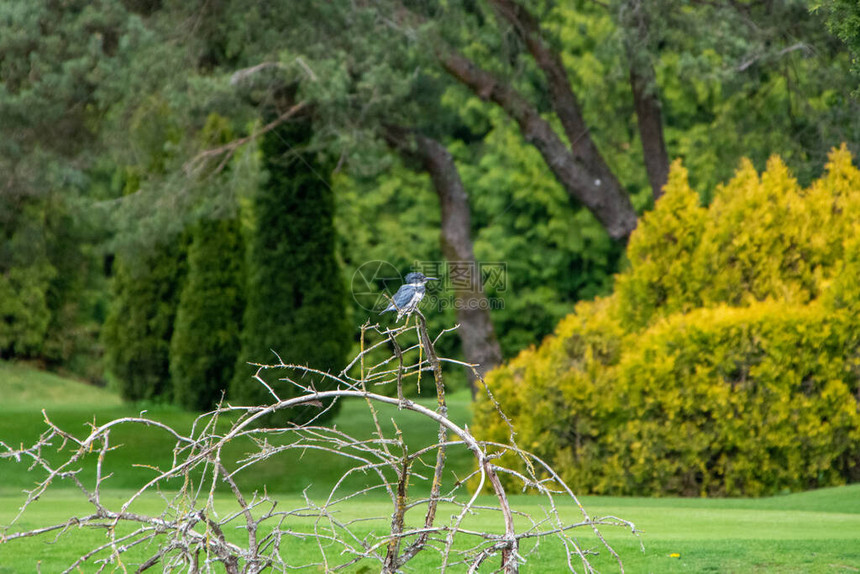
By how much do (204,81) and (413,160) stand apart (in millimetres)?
5055

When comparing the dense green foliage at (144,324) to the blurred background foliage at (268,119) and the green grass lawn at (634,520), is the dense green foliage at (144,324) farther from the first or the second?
the green grass lawn at (634,520)

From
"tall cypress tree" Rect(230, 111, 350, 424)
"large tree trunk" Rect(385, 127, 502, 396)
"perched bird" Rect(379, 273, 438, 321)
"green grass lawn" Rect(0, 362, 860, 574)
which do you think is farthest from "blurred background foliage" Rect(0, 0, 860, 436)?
"perched bird" Rect(379, 273, 438, 321)

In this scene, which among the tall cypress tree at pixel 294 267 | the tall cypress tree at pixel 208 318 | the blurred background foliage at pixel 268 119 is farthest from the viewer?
the tall cypress tree at pixel 208 318

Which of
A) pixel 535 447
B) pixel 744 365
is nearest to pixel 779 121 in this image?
pixel 744 365

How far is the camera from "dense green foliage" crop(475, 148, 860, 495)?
1038cm

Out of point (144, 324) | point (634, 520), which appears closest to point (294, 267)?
point (144, 324)

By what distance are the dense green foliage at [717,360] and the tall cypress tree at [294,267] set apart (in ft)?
14.0

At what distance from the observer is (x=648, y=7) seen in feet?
44.3

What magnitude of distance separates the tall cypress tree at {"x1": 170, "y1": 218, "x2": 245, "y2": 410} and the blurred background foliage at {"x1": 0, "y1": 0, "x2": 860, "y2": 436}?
0.12ft

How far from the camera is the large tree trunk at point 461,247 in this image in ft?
54.6

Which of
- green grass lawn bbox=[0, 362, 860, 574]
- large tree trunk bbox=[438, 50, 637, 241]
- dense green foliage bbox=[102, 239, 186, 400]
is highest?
large tree trunk bbox=[438, 50, 637, 241]

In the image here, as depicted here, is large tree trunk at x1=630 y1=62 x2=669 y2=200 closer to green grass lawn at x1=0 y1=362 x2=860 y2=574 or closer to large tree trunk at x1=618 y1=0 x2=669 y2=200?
large tree trunk at x1=618 y1=0 x2=669 y2=200

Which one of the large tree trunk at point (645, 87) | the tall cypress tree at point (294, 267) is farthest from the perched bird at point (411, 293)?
the tall cypress tree at point (294, 267)

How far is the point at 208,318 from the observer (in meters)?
17.2
